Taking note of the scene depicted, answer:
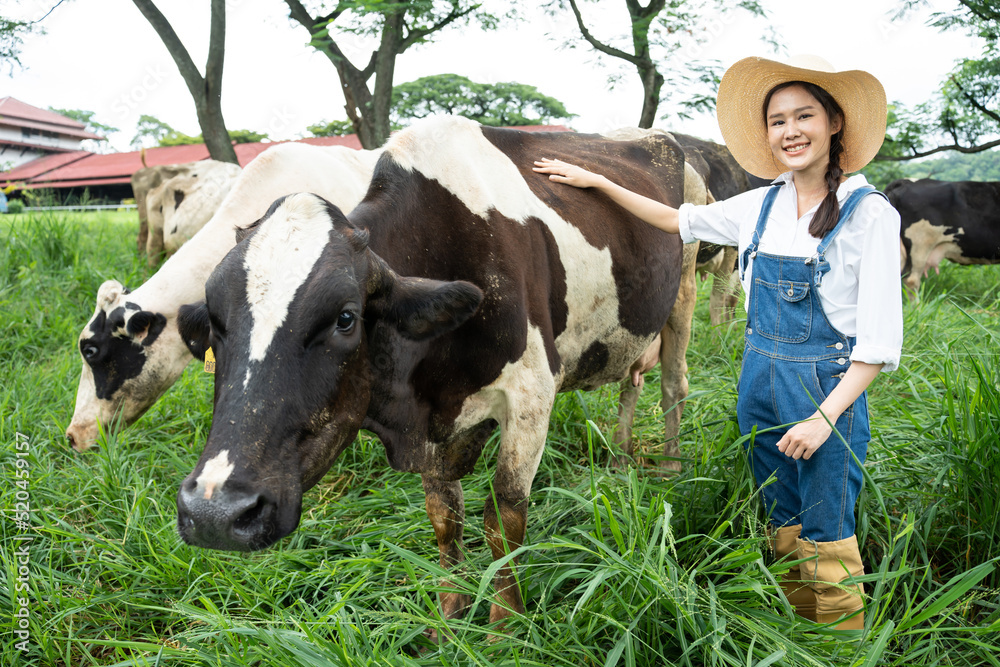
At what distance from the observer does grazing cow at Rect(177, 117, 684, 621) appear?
1.69 meters

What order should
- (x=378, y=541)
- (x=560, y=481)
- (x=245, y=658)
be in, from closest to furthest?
(x=245, y=658)
(x=378, y=541)
(x=560, y=481)

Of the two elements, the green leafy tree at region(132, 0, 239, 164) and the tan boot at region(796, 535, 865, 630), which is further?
the green leafy tree at region(132, 0, 239, 164)

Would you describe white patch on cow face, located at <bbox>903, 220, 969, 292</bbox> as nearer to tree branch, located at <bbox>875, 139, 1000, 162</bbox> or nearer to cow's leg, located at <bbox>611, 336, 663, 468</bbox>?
tree branch, located at <bbox>875, 139, 1000, 162</bbox>

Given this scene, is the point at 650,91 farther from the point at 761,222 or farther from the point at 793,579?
the point at 793,579

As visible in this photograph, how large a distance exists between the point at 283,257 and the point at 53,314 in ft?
19.3

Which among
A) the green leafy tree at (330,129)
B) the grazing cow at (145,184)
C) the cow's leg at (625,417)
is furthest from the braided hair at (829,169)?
the green leafy tree at (330,129)

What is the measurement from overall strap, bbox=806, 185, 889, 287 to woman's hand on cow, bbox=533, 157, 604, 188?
1.14 meters

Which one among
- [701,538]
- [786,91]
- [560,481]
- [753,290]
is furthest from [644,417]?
[786,91]

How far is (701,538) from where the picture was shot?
2.49 metres

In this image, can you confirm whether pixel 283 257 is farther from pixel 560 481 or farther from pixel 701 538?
pixel 560 481

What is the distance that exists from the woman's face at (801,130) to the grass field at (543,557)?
43.3 inches

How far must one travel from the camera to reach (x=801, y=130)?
2.09m

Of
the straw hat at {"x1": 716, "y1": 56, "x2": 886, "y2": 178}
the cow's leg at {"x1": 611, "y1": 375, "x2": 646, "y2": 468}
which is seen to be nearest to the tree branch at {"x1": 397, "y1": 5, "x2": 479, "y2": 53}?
the cow's leg at {"x1": 611, "y1": 375, "x2": 646, "y2": 468}

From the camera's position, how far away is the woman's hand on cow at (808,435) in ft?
6.35
